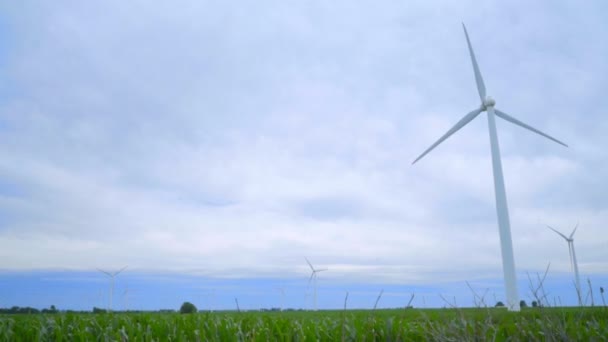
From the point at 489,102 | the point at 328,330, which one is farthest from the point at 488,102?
the point at 328,330

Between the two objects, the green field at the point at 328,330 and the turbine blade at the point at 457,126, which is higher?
the turbine blade at the point at 457,126

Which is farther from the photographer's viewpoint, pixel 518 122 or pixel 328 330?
pixel 518 122

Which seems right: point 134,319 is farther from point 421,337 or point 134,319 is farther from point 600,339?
point 600,339

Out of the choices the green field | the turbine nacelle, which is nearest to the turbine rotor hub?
the turbine nacelle

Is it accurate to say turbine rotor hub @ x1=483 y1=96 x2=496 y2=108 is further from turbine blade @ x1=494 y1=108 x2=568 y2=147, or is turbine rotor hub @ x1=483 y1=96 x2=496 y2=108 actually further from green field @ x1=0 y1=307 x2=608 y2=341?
green field @ x1=0 y1=307 x2=608 y2=341

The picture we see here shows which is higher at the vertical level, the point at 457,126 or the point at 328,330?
the point at 457,126

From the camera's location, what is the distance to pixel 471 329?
8695mm

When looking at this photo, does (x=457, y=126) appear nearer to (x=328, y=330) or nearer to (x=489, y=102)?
(x=489, y=102)

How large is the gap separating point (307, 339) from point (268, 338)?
0.69 m

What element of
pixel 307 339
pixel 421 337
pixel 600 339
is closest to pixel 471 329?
pixel 421 337

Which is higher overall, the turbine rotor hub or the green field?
the turbine rotor hub

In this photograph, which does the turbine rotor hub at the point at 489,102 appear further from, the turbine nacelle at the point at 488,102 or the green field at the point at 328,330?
the green field at the point at 328,330

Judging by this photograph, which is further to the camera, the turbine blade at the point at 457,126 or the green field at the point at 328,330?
the turbine blade at the point at 457,126

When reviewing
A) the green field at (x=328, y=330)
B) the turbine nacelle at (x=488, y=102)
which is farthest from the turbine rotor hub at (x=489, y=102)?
the green field at (x=328, y=330)
